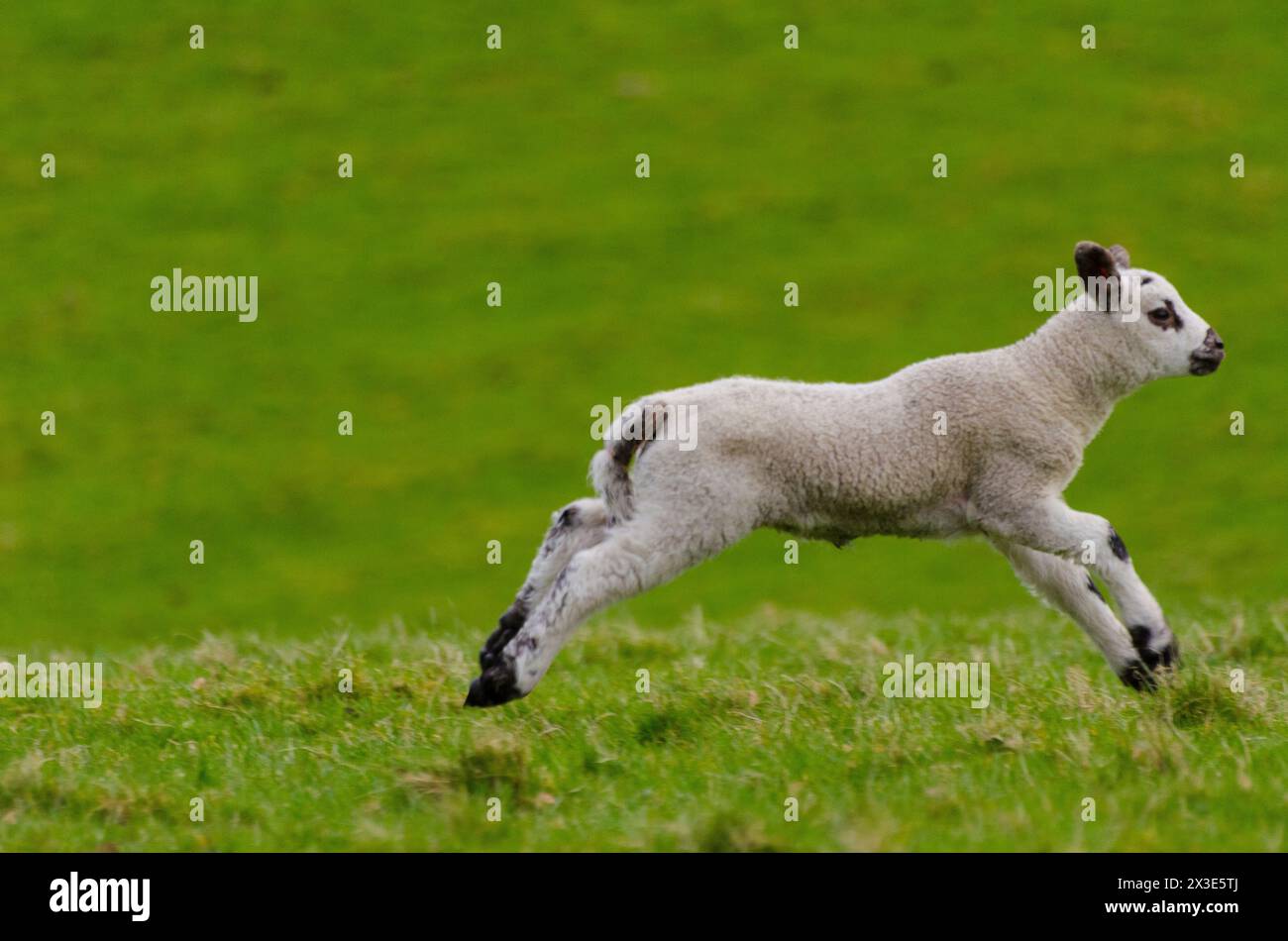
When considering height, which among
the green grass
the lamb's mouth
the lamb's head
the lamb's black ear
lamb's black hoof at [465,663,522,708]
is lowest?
the green grass

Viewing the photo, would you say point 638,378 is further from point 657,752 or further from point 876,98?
point 657,752

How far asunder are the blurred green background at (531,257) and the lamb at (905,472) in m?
15.2

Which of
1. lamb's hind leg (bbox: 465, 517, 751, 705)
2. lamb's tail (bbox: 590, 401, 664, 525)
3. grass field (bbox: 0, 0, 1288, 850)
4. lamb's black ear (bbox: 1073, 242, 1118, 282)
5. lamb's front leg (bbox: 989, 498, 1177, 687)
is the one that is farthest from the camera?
grass field (bbox: 0, 0, 1288, 850)

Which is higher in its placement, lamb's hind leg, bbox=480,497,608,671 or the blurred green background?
the blurred green background

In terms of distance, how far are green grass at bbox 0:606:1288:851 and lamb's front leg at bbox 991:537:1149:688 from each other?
0.68 ft

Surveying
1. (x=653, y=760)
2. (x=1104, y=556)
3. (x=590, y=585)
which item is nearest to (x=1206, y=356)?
(x=1104, y=556)

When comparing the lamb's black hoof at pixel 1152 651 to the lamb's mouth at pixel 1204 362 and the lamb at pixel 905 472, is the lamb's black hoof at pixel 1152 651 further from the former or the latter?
the lamb's mouth at pixel 1204 362

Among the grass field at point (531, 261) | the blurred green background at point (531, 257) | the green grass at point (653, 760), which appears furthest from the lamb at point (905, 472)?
the blurred green background at point (531, 257)

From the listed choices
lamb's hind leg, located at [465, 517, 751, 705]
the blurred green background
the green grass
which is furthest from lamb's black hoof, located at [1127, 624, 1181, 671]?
the blurred green background

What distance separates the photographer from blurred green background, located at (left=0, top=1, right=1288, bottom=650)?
87.0 ft

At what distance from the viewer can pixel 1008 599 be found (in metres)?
24.0

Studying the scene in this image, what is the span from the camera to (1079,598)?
8.66m

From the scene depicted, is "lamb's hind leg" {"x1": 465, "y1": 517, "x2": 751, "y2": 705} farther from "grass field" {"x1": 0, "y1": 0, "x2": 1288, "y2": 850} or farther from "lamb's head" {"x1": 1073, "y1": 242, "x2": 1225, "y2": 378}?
"grass field" {"x1": 0, "y1": 0, "x2": 1288, "y2": 850}

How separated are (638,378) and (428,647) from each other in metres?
19.9
